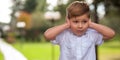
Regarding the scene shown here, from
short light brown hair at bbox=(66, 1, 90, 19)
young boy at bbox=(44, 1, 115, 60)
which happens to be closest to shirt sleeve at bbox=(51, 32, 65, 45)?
young boy at bbox=(44, 1, 115, 60)

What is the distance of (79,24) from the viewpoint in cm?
168

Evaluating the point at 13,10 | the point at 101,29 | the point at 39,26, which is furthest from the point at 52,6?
the point at 101,29

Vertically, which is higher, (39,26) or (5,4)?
(5,4)

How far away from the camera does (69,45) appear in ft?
A: 5.59

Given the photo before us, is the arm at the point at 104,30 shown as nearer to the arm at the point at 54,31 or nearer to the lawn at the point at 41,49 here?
the lawn at the point at 41,49

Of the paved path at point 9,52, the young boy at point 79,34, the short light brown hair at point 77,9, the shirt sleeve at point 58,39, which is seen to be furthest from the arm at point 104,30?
the paved path at point 9,52

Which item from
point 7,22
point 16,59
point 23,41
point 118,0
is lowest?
point 16,59

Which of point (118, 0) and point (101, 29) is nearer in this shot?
point (101, 29)

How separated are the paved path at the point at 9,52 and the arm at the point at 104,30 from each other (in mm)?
552

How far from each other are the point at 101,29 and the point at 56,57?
38cm

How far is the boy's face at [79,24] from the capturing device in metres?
1.68

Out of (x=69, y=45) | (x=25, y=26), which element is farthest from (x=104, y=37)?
(x=25, y=26)

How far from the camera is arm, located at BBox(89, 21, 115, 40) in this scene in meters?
1.69

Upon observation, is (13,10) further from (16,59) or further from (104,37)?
(104,37)
